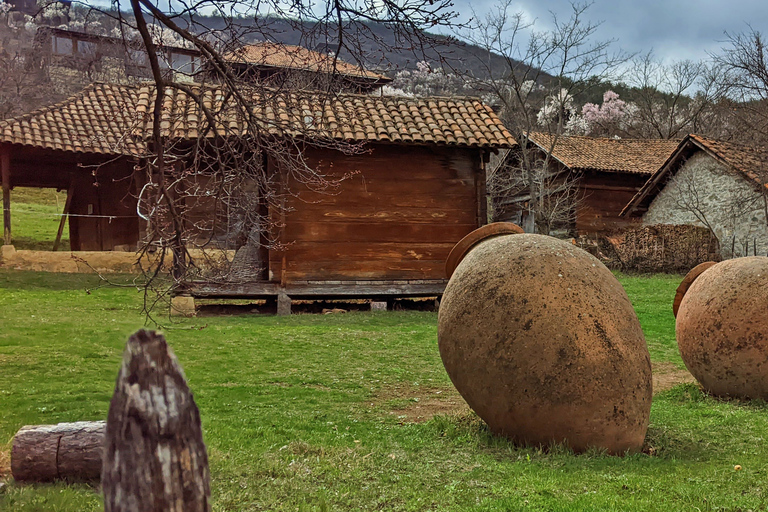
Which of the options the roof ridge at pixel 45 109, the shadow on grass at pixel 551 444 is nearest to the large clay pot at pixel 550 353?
the shadow on grass at pixel 551 444

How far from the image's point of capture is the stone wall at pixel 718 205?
23266 mm

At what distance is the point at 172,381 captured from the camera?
1.52 metres

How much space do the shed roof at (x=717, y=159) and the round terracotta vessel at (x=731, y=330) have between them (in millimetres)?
16240

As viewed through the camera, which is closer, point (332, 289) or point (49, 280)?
point (332, 289)

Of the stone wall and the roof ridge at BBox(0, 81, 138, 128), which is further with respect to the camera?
the stone wall

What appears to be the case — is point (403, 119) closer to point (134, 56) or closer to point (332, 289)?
point (332, 289)

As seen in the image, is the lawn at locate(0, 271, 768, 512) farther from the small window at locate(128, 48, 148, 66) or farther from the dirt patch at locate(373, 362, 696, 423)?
the small window at locate(128, 48, 148, 66)

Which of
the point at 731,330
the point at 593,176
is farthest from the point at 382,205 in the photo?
the point at 593,176

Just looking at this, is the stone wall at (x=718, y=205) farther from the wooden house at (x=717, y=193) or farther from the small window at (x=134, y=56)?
the small window at (x=134, y=56)

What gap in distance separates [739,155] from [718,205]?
231cm

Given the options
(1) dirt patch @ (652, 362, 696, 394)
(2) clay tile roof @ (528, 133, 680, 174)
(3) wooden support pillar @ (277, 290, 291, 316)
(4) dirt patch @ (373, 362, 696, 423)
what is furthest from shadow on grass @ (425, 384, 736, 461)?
(2) clay tile roof @ (528, 133, 680, 174)

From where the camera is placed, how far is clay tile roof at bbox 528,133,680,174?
99.5 feet

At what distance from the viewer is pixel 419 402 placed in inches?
300

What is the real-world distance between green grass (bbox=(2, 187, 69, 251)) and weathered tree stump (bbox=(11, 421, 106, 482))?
16763 millimetres
